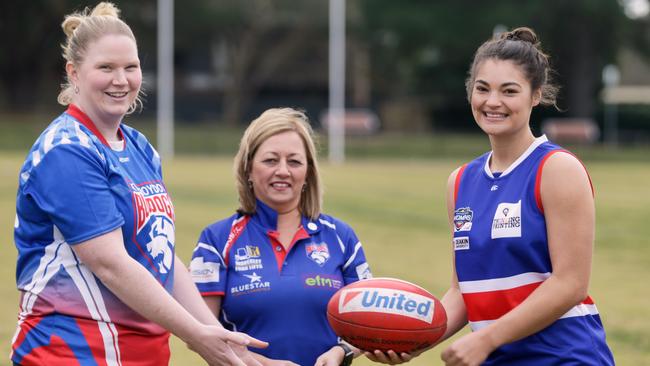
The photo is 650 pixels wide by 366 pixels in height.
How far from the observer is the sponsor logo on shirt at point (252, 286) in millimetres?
3857

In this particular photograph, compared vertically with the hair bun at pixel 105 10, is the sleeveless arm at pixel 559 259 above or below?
below

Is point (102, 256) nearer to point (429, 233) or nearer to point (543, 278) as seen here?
point (543, 278)

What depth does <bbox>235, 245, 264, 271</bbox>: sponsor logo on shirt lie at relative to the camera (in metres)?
3.89

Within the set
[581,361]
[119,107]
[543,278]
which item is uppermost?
[119,107]

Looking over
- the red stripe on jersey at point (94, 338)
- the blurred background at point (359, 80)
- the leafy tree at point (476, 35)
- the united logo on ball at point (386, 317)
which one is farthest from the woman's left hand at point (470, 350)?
the leafy tree at point (476, 35)

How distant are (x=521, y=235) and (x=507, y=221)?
0.07 metres

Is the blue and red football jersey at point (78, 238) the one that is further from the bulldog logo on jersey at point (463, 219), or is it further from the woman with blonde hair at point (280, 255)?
the bulldog logo on jersey at point (463, 219)

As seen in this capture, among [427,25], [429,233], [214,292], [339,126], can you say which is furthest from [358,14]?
[214,292]

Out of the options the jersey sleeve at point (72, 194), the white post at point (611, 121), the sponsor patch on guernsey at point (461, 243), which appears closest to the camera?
the jersey sleeve at point (72, 194)

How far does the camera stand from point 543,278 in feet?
11.1

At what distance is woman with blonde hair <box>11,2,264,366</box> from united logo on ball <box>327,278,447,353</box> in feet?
1.51

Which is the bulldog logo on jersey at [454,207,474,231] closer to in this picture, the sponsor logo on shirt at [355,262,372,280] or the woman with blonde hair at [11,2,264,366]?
the sponsor logo on shirt at [355,262,372,280]

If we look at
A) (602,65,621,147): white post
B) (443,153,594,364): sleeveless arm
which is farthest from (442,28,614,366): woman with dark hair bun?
(602,65,621,147): white post

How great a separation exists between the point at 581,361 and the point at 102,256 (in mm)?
1664
